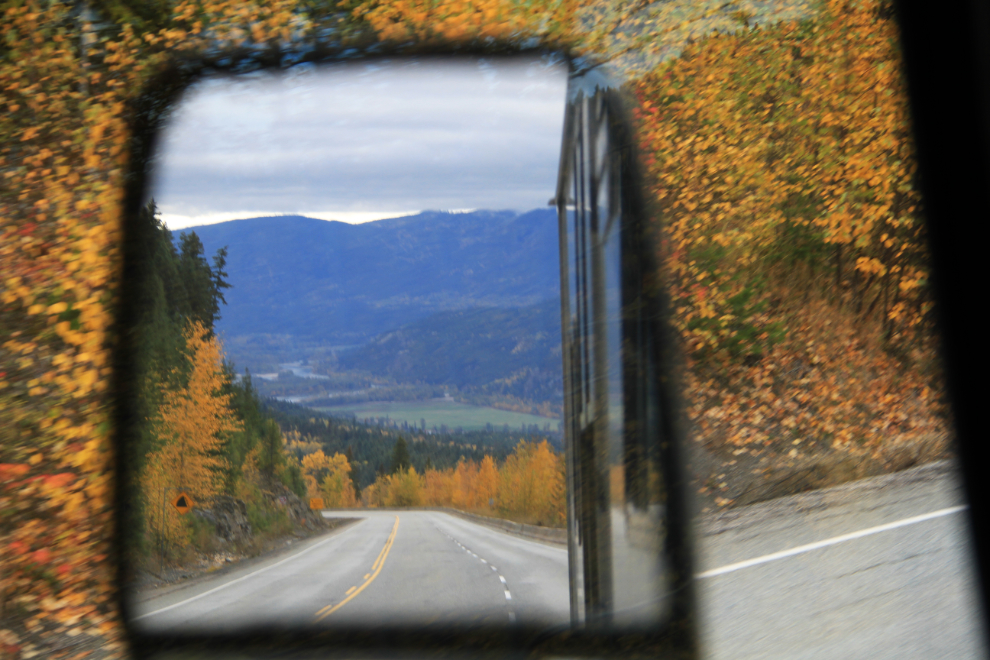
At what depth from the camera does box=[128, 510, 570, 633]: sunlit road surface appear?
1872 millimetres

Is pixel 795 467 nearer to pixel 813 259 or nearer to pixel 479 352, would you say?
pixel 813 259

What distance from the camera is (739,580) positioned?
4.16 meters

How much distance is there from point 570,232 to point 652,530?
97 cm

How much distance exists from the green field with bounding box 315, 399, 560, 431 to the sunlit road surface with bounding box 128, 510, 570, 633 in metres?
0.28

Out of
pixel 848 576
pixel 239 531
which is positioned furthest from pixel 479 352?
pixel 848 576

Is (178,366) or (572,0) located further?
(572,0)

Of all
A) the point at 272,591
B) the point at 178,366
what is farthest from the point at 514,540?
the point at 178,366

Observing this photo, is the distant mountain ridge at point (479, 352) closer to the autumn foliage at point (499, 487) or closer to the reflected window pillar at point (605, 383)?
the reflected window pillar at point (605, 383)

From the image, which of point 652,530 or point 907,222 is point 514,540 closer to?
point 652,530

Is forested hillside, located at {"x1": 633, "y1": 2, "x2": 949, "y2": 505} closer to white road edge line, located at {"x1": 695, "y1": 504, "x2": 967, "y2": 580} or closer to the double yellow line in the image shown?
white road edge line, located at {"x1": 695, "y1": 504, "x2": 967, "y2": 580}

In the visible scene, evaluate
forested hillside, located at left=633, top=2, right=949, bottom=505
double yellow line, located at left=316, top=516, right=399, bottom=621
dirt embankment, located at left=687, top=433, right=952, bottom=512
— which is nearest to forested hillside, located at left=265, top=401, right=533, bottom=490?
double yellow line, located at left=316, top=516, right=399, bottom=621

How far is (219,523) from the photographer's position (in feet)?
6.75

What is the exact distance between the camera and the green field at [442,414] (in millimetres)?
1889

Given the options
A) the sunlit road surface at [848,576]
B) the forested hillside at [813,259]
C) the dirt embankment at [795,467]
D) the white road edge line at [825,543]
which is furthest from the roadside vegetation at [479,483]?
the forested hillside at [813,259]
